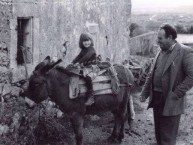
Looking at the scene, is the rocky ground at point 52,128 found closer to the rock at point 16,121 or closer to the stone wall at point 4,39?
the rock at point 16,121

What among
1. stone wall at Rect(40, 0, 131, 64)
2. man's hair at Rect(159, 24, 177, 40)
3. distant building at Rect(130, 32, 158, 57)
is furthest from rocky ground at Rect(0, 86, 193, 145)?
distant building at Rect(130, 32, 158, 57)

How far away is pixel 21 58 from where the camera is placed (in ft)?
26.1

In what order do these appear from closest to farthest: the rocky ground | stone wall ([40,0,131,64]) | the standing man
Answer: the standing man
the rocky ground
stone wall ([40,0,131,64])

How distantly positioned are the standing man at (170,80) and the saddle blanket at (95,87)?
1694 millimetres

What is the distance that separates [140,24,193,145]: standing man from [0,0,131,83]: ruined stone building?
2862mm

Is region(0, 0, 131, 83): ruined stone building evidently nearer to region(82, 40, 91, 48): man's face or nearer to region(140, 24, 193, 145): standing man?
region(82, 40, 91, 48): man's face

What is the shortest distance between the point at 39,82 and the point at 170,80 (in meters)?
2.27

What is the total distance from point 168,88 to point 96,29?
6091 mm

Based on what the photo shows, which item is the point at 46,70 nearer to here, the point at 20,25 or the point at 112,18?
the point at 20,25

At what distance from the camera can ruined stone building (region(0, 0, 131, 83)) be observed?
7.22 metres

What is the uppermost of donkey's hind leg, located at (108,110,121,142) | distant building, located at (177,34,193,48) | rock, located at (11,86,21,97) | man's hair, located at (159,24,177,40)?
man's hair, located at (159,24,177,40)

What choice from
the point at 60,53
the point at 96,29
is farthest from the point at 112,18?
the point at 60,53

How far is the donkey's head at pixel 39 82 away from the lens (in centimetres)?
668

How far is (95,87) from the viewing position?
751 cm
